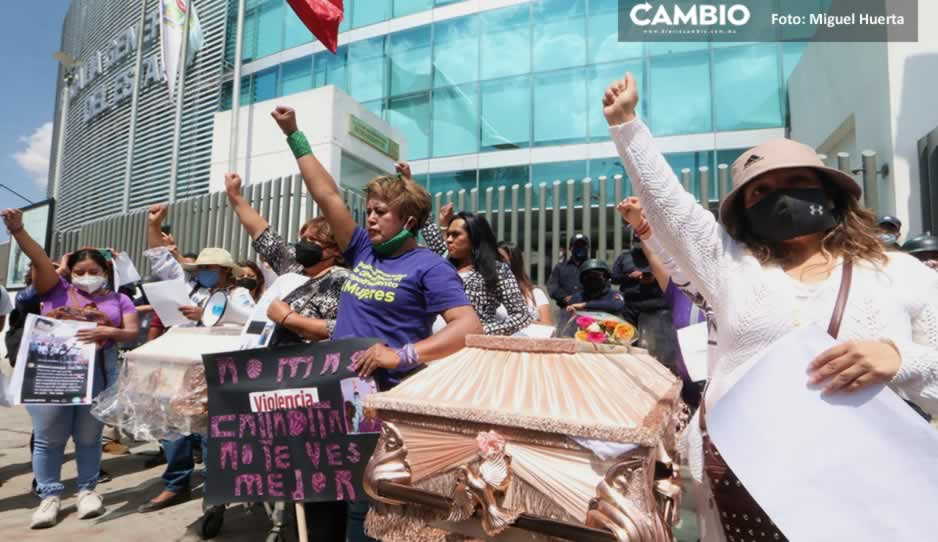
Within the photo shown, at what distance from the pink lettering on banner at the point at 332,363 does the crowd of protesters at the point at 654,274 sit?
108 millimetres

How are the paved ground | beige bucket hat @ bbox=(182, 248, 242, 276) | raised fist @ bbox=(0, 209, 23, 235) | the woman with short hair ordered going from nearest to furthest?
the paved ground
raised fist @ bbox=(0, 209, 23, 235)
the woman with short hair
beige bucket hat @ bbox=(182, 248, 242, 276)

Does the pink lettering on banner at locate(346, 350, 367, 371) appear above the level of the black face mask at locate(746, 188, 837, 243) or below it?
below

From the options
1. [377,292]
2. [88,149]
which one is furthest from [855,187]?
A: [88,149]

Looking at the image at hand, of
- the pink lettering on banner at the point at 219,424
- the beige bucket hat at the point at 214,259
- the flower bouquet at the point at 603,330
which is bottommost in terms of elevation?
the pink lettering on banner at the point at 219,424

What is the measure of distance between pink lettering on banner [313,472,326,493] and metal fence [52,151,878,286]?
448 cm

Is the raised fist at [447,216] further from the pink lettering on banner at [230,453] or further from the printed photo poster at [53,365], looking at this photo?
the printed photo poster at [53,365]

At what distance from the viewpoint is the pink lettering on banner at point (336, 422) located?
211 cm

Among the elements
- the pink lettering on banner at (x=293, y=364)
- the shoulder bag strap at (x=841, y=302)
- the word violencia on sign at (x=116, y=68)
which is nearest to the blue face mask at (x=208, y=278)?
the pink lettering on banner at (x=293, y=364)

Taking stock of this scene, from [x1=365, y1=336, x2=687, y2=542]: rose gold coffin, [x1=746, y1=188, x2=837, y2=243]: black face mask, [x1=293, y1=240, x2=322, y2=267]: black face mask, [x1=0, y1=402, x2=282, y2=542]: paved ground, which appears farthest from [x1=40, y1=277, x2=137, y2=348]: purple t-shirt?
[x1=746, y1=188, x2=837, y2=243]: black face mask

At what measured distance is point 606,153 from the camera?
13250mm

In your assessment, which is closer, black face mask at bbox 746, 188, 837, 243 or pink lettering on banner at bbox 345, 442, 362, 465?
black face mask at bbox 746, 188, 837, 243

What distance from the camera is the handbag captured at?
4.30ft

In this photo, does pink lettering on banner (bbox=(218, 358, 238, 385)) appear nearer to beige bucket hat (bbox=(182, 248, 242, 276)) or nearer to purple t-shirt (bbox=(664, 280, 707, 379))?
beige bucket hat (bbox=(182, 248, 242, 276))

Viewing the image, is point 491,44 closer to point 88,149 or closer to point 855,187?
point 855,187
